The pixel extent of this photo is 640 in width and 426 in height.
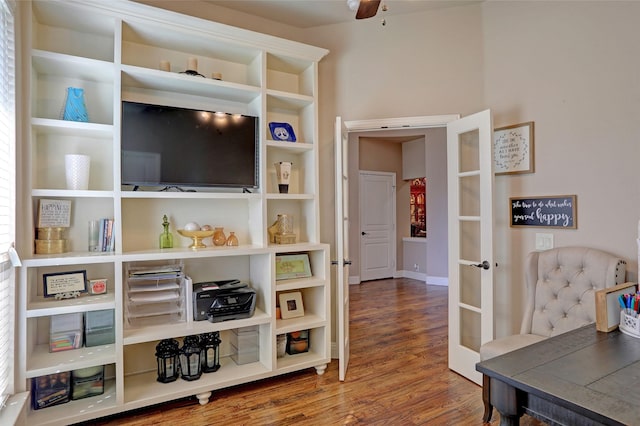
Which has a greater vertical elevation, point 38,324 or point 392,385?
point 38,324

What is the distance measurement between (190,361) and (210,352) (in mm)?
161

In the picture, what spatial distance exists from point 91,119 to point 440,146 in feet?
18.6

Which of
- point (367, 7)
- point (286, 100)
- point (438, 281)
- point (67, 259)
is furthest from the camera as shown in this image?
point (438, 281)

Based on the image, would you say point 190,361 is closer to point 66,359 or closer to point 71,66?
point 66,359

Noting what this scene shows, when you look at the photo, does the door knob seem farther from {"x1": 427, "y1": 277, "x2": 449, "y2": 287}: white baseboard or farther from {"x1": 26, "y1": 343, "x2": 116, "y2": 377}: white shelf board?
{"x1": 427, "y1": 277, "x2": 449, "y2": 287}: white baseboard

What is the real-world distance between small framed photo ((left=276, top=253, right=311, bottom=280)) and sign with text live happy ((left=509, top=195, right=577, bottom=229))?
5.52 ft

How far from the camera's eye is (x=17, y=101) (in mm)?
2010

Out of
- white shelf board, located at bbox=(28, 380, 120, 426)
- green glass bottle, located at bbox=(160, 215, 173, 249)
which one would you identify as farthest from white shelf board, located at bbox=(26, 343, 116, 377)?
green glass bottle, located at bbox=(160, 215, 173, 249)

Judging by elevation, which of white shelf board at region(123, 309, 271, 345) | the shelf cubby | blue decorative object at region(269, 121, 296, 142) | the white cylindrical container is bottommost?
white shelf board at region(123, 309, 271, 345)

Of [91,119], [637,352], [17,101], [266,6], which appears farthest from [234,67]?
[637,352]

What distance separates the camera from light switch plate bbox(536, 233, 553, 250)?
8.49ft

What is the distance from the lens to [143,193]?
2.38 meters

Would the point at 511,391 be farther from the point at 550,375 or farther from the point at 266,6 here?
the point at 266,6

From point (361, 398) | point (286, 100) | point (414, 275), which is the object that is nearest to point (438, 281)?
point (414, 275)
